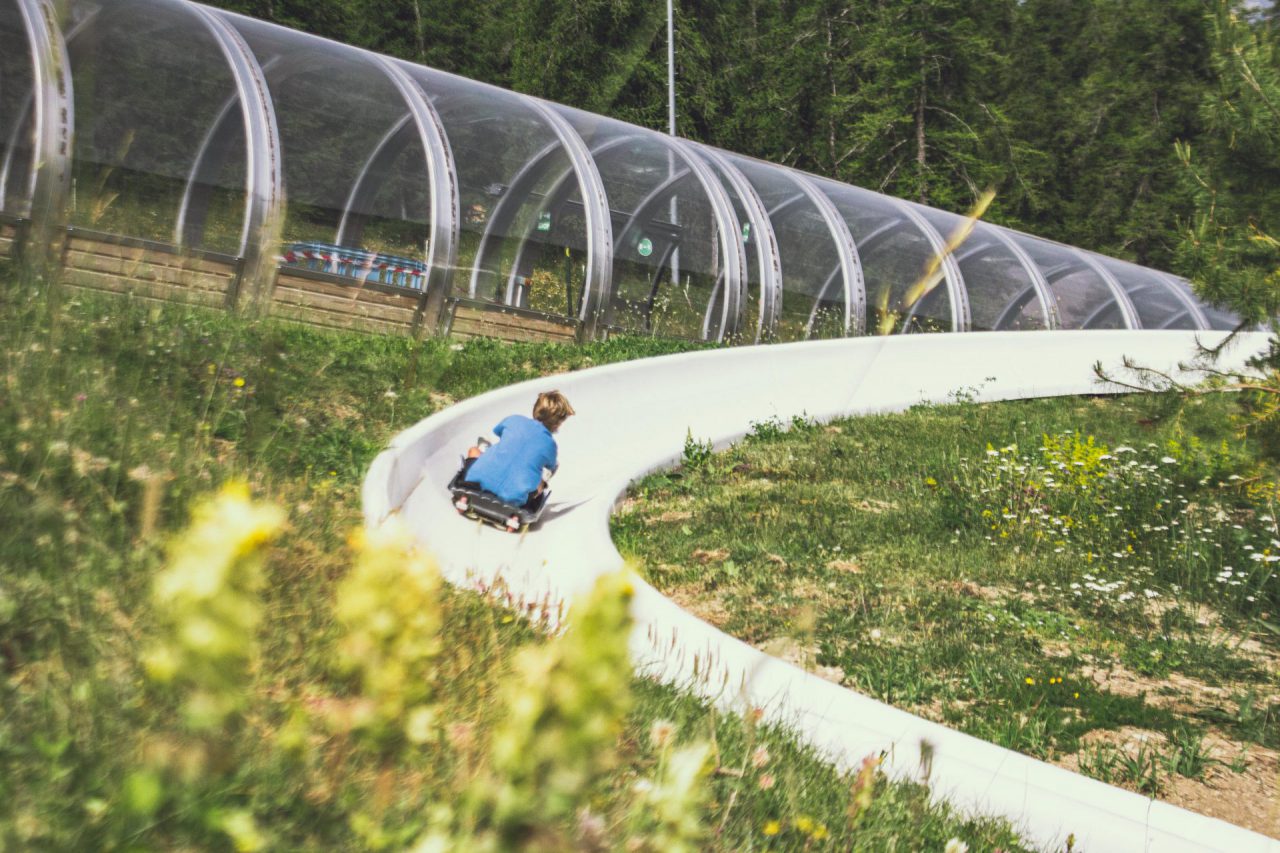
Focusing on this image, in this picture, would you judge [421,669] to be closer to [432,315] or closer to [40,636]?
[40,636]

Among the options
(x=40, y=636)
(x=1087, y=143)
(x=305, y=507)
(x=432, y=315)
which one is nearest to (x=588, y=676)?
(x=40, y=636)

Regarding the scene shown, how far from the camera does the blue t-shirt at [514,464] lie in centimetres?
755

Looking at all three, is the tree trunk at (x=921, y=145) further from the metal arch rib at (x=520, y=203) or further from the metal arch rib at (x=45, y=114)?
the metal arch rib at (x=45, y=114)

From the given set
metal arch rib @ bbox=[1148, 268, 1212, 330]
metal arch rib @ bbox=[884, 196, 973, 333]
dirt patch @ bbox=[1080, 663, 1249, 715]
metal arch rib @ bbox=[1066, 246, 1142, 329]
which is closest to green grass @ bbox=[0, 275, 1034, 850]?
dirt patch @ bbox=[1080, 663, 1249, 715]

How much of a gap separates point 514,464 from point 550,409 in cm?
93

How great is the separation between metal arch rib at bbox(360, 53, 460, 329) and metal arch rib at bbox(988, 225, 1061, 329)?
11.8 metres

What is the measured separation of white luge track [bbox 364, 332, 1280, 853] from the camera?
3955 millimetres

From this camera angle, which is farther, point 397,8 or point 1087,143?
point 1087,143

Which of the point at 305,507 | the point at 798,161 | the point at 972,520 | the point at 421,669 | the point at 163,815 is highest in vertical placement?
the point at 798,161

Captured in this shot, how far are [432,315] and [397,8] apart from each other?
3690 cm

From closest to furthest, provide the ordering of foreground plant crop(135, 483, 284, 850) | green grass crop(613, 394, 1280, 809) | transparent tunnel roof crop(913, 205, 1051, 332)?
1. foreground plant crop(135, 483, 284, 850)
2. green grass crop(613, 394, 1280, 809)
3. transparent tunnel roof crop(913, 205, 1051, 332)

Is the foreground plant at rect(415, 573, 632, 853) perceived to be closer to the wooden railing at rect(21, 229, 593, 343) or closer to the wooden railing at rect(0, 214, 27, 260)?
the wooden railing at rect(21, 229, 593, 343)

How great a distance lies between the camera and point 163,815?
101 cm

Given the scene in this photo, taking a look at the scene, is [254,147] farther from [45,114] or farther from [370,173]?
[45,114]
